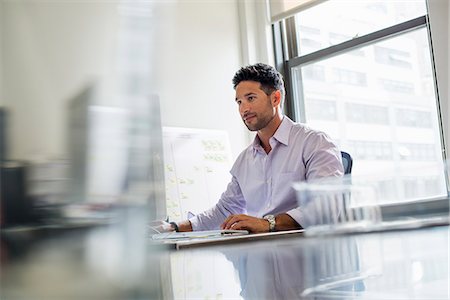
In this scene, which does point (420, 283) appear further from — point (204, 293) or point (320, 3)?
point (320, 3)

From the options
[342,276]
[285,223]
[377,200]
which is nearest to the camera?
[342,276]

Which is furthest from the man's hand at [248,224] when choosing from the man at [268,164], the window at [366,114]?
the window at [366,114]

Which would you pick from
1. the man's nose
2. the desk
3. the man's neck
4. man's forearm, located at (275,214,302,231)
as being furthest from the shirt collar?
the desk

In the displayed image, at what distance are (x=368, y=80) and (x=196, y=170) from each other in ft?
3.94

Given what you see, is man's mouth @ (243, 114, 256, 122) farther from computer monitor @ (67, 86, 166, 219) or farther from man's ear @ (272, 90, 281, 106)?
computer monitor @ (67, 86, 166, 219)

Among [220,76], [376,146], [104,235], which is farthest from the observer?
[220,76]

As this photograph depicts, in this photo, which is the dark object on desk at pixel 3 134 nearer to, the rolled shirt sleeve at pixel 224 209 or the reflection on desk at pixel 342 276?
the reflection on desk at pixel 342 276

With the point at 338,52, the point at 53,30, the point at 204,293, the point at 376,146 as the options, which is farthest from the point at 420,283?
the point at 338,52

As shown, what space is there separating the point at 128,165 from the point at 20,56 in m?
0.09

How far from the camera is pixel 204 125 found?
3443mm

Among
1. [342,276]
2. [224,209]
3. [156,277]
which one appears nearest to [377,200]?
[342,276]

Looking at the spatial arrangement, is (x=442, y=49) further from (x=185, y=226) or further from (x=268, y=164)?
(x=185, y=226)

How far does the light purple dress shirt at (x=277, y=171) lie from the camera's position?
214cm

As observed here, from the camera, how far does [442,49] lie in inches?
114
